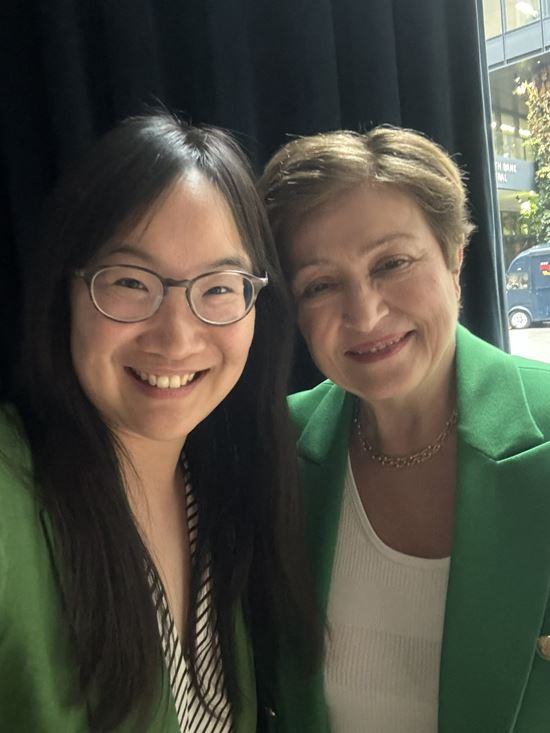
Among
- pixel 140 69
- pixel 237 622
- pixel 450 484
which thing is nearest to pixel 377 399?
pixel 450 484

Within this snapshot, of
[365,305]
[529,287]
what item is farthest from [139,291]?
[529,287]

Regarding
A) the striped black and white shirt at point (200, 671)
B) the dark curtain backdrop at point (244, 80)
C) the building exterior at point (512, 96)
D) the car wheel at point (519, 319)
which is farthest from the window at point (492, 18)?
the striped black and white shirt at point (200, 671)

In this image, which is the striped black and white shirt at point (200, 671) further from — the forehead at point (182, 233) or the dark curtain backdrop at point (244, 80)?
the dark curtain backdrop at point (244, 80)

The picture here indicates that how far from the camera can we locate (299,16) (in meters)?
1.68

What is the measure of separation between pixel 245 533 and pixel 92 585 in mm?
342

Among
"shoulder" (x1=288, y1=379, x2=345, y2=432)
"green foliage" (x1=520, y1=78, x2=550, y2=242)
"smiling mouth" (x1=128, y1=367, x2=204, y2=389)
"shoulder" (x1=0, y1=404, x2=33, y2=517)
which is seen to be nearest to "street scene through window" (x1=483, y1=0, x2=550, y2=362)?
"green foliage" (x1=520, y1=78, x2=550, y2=242)

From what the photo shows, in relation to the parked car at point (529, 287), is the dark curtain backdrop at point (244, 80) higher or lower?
higher

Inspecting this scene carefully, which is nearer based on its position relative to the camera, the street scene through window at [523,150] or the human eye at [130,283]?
the human eye at [130,283]

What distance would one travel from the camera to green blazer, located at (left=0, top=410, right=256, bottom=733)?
2.74 ft

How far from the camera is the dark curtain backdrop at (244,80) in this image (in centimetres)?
149

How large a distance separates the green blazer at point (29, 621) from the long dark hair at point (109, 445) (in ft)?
0.06

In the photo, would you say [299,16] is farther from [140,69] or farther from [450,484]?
[450,484]

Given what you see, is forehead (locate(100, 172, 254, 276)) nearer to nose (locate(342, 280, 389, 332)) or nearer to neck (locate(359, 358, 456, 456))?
nose (locate(342, 280, 389, 332))

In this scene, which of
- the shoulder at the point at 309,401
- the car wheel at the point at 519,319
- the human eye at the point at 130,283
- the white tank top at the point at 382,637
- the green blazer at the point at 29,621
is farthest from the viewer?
the car wheel at the point at 519,319
